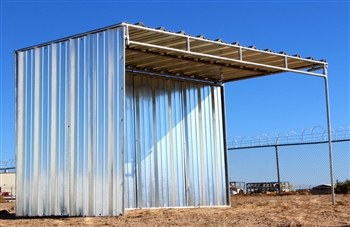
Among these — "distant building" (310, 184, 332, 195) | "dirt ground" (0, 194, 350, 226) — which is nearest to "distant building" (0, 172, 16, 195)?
"distant building" (310, 184, 332, 195)

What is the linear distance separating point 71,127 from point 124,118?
1245mm

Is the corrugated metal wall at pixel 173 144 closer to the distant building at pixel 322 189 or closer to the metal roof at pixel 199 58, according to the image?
the metal roof at pixel 199 58

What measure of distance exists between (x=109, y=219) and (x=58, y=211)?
6.01ft

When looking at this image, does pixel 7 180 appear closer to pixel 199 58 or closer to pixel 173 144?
pixel 173 144

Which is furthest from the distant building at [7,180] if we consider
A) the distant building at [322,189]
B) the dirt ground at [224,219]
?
the dirt ground at [224,219]

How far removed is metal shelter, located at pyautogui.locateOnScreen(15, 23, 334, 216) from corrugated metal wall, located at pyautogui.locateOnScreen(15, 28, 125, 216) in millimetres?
A: 23

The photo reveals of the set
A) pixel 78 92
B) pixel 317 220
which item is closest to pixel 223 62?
pixel 78 92

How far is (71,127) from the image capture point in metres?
13.4

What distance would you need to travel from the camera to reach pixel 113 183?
41.0 ft

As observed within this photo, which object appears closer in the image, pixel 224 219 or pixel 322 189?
pixel 224 219

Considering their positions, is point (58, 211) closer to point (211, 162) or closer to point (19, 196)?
point (19, 196)

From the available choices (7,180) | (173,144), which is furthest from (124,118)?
(7,180)

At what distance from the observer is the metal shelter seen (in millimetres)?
12812

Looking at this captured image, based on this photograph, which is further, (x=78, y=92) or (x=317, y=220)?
(x=78, y=92)
